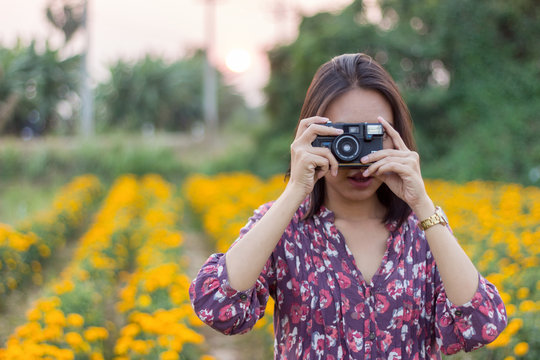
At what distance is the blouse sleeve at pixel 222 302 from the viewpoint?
3.72 ft

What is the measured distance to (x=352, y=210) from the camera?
4.31 feet

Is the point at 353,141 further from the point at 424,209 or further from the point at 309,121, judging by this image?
the point at 424,209

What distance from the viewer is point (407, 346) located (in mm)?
1194

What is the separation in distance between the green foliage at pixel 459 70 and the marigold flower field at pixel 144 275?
4.42m

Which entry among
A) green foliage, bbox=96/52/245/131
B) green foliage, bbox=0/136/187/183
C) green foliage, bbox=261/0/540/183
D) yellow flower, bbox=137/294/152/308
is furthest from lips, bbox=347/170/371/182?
green foliage, bbox=96/52/245/131

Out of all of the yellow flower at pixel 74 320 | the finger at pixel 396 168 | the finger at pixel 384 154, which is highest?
the finger at pixel 384 154

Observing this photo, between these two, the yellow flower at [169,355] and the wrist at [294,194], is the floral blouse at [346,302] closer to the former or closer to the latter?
the wrist at [294,194]

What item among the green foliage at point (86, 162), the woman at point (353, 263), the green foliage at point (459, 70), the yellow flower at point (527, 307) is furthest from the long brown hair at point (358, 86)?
the green foliage at point (86, 162)

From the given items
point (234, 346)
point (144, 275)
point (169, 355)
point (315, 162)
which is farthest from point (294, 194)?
point (234, 346)

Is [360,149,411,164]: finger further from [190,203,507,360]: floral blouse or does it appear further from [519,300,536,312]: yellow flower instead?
[519,300,536,312]: yellow flower

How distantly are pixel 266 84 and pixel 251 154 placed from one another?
2169 millimetres

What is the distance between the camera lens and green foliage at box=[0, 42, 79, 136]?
17609mm

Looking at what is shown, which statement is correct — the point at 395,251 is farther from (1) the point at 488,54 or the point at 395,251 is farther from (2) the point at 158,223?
(1) the point at 488,54

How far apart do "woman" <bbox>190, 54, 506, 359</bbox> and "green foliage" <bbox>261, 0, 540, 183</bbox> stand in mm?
9947
